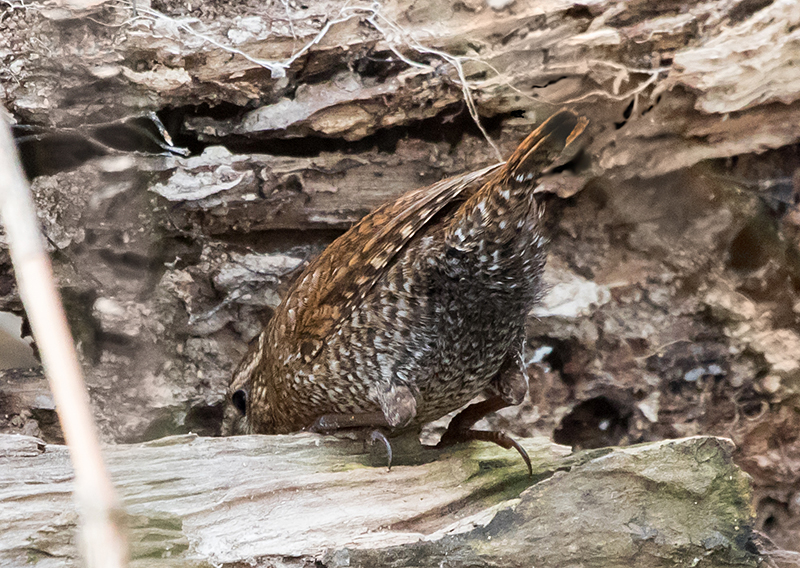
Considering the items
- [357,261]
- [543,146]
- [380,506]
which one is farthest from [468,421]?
[543,146]

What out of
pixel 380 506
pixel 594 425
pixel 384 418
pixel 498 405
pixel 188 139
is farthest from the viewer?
pixel 594 425

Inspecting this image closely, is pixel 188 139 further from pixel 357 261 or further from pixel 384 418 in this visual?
pixel 384 418

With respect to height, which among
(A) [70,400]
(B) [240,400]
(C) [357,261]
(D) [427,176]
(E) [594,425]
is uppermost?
(D) [427,176]

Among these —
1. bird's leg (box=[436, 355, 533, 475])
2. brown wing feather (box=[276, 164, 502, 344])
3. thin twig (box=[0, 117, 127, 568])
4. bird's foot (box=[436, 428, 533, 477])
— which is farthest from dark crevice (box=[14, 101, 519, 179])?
thin twig (box=[0, 117, 127, 568])

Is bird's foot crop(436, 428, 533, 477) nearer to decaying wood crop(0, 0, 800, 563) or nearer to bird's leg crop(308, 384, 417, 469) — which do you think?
bird's leg crop(308, 384, 417, 469)

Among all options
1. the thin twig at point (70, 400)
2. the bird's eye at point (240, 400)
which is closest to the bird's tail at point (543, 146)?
the thin twig at point (70, 400)

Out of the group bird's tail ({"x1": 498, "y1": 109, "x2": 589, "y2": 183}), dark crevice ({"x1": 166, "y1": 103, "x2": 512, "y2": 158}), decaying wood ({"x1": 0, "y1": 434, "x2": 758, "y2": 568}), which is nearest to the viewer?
bird's tail ({"x1": 498, "y1": 109, "x2": 589, "y2": 183})

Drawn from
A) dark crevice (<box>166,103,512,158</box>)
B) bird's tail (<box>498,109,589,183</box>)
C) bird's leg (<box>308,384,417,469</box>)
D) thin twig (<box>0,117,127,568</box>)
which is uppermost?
dark crevice (<box>166,103,512,158</box>)

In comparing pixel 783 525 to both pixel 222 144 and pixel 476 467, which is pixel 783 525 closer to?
pixel 476 467
